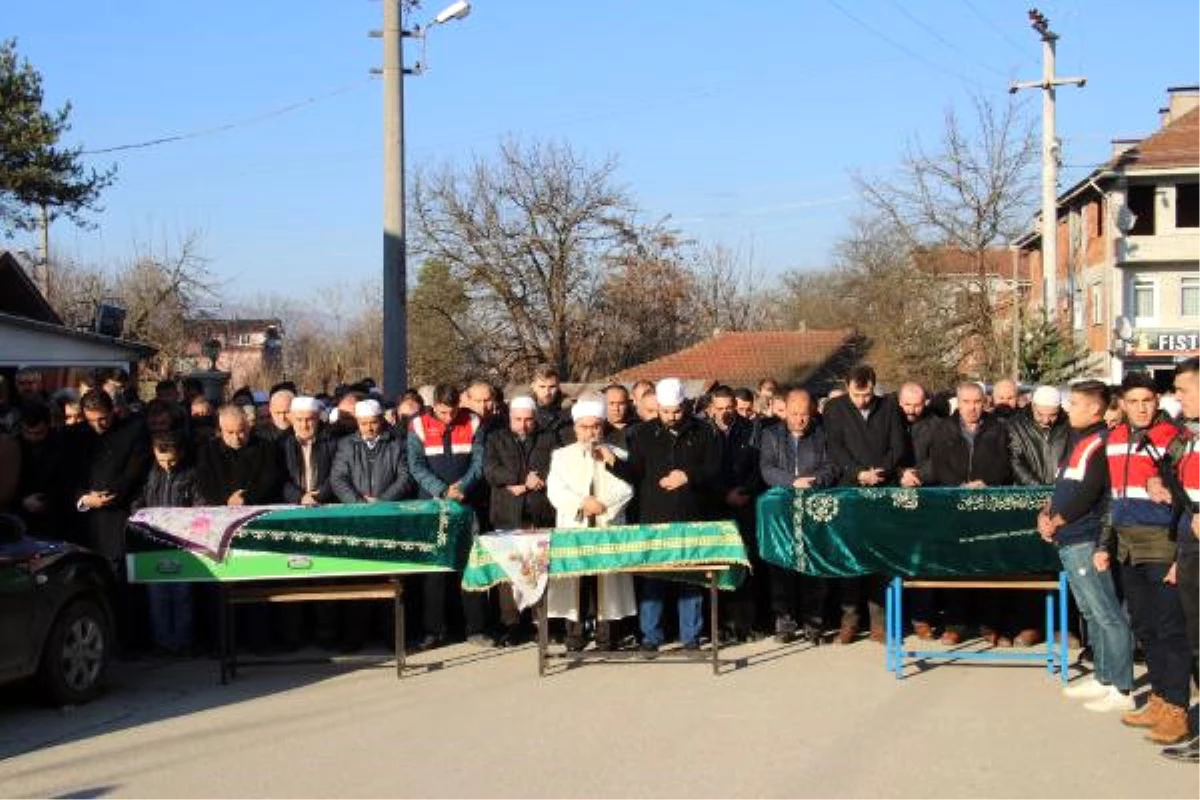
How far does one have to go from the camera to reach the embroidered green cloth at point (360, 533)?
8.78m

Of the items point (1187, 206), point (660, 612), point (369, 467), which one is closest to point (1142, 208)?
point (1187, 206)

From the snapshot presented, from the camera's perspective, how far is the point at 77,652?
26.8 feet

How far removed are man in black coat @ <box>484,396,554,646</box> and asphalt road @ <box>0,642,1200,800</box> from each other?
722 mm

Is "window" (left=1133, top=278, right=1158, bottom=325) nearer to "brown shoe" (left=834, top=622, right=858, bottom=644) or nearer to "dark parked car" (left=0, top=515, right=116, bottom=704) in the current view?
"brown shoe" (left=834, top=622, right=858, bottom=644)

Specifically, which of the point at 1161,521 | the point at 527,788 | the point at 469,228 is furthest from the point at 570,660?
the point at 469,228

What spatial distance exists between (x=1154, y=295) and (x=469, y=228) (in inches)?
960

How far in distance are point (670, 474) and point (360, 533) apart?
2159 mm

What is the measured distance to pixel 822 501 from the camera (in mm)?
8977

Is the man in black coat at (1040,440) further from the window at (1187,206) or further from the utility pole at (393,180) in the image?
the window at (1187,206)

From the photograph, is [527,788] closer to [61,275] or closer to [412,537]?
[412,537]

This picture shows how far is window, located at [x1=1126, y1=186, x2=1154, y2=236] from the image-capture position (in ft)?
155

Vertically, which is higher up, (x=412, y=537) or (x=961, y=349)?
(x=961, y=349)

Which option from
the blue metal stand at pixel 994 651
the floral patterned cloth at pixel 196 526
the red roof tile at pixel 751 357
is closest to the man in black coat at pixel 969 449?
the blue metal stand at pixel 994 651

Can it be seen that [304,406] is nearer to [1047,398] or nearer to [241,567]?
[241,567]
